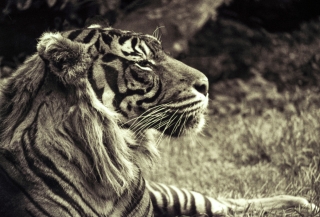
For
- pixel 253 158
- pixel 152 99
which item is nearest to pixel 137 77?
pixel 152 99

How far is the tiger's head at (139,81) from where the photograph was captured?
2.23 m

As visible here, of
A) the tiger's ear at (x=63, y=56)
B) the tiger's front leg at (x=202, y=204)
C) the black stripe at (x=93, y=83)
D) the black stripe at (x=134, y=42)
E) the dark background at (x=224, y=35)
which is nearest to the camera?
the tiger's ear at (x=63, y=56)

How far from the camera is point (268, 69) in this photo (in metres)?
4.61

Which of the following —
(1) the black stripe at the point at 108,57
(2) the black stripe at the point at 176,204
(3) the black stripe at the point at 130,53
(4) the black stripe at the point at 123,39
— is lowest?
(2) the black stripe at the point at 176,204

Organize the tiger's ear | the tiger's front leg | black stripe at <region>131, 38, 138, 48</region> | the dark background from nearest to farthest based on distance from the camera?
1. the tiger's ear
2. black stripe at <region>131, 38, 138, 48</region>
3. the tiger's front leg
4. the dark background

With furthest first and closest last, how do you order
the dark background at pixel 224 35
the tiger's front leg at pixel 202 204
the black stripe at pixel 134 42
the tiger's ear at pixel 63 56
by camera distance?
the dark background at pixel 224 35, the tiger's front leg at pixel 202 204, the black stripe at pixel 134 42, the tiger's ear at pixel 63 56

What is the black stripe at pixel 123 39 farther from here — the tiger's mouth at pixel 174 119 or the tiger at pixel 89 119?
the tiger's mouth at pixel 174 119

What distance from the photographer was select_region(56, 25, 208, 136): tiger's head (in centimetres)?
223

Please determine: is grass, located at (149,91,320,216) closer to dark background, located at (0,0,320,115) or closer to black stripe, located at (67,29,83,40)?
dark background, located at (0,0,320,115)

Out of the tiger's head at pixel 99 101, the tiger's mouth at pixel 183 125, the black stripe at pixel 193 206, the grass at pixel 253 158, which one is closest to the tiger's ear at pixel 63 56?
the tiger's head at pixel 99 101

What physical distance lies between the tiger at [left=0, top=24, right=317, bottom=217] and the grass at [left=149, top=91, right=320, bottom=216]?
105 cm

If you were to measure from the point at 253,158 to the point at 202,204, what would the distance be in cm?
103

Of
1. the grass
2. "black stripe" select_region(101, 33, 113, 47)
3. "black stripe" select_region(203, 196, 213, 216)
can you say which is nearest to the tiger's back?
"black stripe" select_region(101, 33, 113, 47)

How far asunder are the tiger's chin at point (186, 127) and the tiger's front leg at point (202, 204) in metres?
0.60
